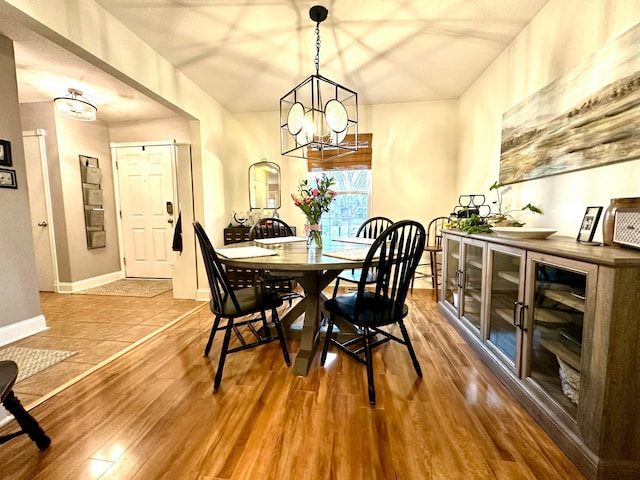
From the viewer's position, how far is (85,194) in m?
3.82

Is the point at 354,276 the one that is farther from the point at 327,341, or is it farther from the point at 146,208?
the point at 146,208

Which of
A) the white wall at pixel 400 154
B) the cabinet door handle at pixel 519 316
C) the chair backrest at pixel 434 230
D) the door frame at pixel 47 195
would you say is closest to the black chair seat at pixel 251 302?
the cabinet door handle at pixel 519 316

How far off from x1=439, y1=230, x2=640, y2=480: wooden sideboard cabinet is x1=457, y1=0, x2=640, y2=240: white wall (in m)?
0.44

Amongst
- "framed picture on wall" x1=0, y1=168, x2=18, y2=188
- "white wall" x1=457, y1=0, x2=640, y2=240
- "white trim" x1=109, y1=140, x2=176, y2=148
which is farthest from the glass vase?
"white trim" x1=109, y1=140, x2=176, y2=148

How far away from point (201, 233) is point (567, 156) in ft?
7.54

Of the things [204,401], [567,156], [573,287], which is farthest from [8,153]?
[567,156]

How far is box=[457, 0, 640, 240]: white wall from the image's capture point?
1.47 meters

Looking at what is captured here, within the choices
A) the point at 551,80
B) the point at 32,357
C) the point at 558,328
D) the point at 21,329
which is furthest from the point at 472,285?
the point at 21,329

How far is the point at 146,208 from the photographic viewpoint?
423 centimetres

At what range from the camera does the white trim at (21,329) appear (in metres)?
2.22

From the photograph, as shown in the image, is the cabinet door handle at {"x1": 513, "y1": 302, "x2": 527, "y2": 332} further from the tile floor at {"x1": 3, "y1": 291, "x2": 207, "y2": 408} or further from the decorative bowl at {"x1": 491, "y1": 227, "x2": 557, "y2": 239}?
the tile floor at {"x1": 3, "y1": 291, "x2": 207, "y2": 408}

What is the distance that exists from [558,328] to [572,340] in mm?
87

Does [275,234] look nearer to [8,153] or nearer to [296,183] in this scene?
[296,183]

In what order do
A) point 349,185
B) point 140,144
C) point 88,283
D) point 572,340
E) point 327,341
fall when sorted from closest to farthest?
point 572,340 < point 327,341 < point 88,283 < point 349,185 < point 140,144
